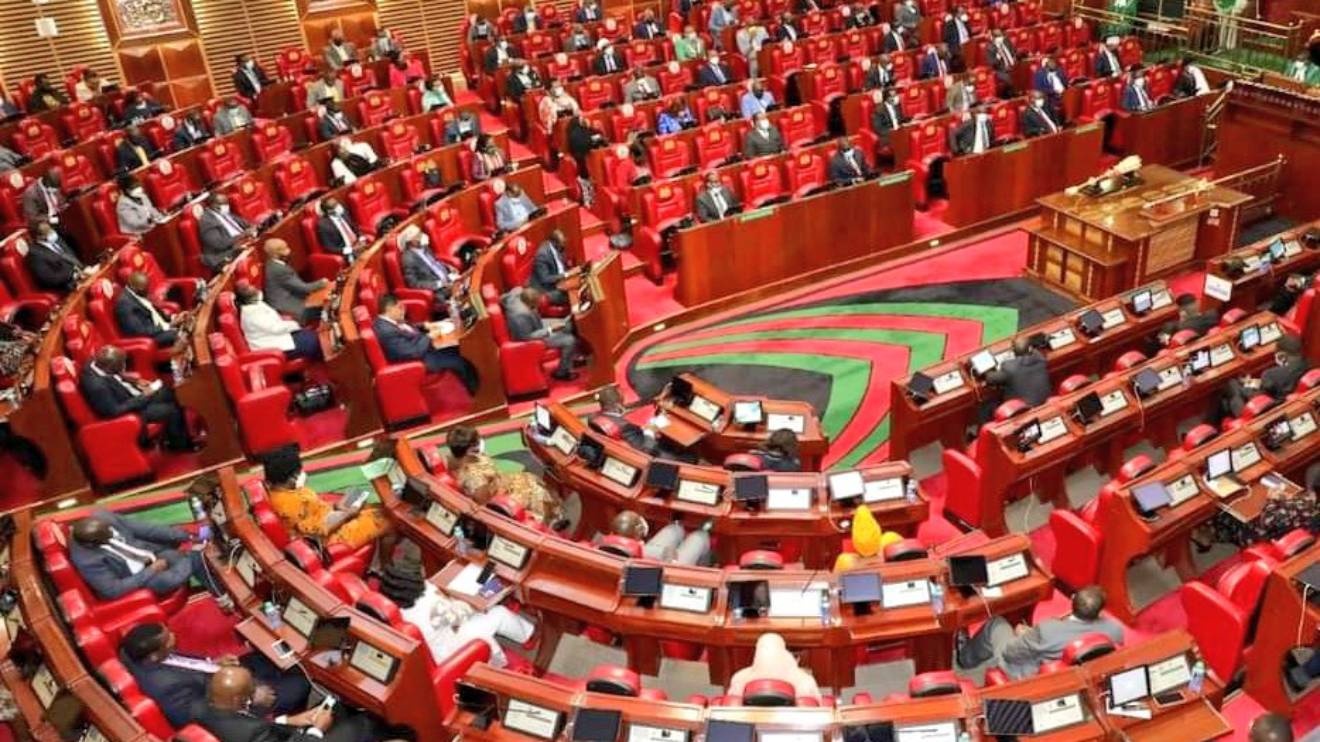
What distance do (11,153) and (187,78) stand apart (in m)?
4.88

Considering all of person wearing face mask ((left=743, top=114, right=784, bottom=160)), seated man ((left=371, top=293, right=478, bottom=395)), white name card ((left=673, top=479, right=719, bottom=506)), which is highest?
person wearing face mask ((left=743, top=114, right=784, bottom=160))

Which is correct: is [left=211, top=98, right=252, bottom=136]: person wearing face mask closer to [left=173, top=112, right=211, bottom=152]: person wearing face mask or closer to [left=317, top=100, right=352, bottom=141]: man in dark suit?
[left=173, top=112, right=211, bottom=152]: person wearing face mask

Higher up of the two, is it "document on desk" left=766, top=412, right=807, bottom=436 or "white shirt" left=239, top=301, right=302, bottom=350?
"white shirt" left=239, top=301, right=302, bottom=350

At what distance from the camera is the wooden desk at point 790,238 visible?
10211 millimetres

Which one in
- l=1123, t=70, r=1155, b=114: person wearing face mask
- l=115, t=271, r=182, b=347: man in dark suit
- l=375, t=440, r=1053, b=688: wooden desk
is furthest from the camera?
l=1123, t=70, r=1155, b=114: person wearing face mask

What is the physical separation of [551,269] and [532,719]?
18.6 ft

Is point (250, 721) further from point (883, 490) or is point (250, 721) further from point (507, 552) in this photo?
point (883, 490)

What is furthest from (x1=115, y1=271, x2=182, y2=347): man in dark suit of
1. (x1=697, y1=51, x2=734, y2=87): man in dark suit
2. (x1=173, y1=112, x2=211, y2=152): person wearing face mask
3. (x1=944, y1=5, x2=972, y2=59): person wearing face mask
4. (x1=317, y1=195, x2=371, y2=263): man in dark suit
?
(x1=944, y1=5, x2=972, y2=59): person wearing face mask

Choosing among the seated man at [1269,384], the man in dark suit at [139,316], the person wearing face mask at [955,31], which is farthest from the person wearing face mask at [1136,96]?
the man in dark suit at [139,316]

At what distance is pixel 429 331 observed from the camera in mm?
8750

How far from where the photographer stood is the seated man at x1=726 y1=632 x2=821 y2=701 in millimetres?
5133

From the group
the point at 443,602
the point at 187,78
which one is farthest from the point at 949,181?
the point at 187,78

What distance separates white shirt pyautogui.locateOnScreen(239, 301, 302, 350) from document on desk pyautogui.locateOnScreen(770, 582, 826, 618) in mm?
4972

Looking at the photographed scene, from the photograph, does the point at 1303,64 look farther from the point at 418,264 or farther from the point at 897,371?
the point at 418,264
